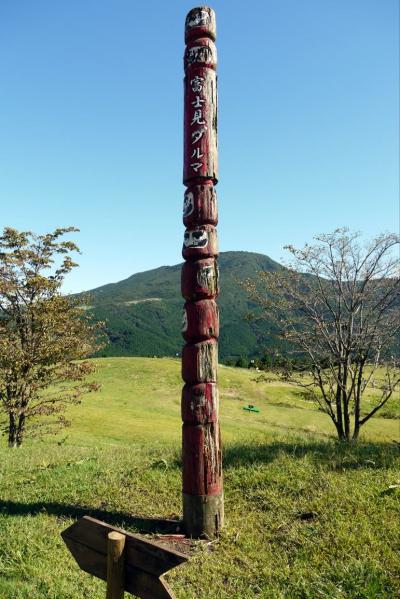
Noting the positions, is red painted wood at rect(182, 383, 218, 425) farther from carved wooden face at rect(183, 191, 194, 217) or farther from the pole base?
carved wooden face at rect(183, 191, 194, 217)

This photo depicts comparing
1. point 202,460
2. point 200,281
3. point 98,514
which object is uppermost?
point 200,281

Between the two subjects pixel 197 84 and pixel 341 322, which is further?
pixel 341 322

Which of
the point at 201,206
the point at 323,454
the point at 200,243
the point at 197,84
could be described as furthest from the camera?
the point at 323,454

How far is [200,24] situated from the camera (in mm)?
8070

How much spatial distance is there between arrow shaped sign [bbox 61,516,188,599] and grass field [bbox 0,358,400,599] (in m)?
2.39

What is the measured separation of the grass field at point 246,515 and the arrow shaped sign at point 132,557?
239 centimetres

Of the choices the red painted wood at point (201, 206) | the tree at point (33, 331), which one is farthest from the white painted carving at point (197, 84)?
the tree at point (33, 331)

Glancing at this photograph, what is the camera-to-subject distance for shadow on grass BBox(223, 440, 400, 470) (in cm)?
921

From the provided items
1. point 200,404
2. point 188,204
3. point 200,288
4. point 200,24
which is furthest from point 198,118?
point 200,404

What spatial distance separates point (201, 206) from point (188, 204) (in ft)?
0.89

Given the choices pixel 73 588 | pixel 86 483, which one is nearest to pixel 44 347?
pixel 86 483

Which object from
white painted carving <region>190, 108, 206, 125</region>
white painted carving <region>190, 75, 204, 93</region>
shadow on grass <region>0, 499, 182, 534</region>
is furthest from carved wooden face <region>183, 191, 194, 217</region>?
shadow on grass <region>0, 499, 182, 534</region>

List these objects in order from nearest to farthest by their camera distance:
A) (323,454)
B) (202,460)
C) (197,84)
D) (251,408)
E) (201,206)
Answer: (202,460) → (201,206) → (197,84) → (323,454) → (251,408)

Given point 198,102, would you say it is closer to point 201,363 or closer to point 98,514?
point 201,363
